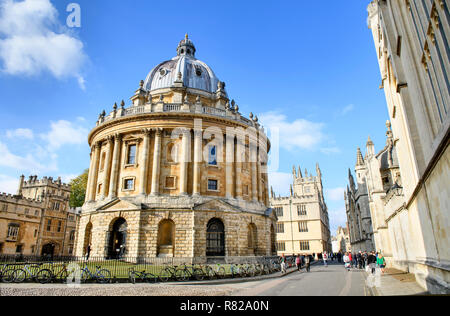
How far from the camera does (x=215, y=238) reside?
2756 cm

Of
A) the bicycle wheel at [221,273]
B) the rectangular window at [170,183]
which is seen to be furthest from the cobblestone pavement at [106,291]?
the rectangular window at [170,183]

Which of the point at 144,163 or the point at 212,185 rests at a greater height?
the point at 144,163

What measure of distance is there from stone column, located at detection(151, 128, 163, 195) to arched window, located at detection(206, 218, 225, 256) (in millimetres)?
6390

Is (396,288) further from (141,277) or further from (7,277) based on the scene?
(7,277)

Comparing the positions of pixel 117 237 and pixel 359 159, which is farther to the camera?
pixel 359 159

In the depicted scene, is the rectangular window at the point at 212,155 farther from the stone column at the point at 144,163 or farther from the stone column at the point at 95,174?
the stone column at the point at 95,174

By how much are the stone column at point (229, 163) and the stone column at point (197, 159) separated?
3276mm

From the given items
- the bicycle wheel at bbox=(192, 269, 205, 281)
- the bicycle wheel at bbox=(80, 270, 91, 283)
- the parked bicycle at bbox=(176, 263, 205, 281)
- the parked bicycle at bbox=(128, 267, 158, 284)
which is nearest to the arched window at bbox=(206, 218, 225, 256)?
the bicycle wheel at bbox=(192, 269, 205, 281)

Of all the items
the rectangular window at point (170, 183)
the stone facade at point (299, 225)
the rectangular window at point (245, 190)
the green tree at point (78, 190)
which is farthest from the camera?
the stone facade at point (299, 225)

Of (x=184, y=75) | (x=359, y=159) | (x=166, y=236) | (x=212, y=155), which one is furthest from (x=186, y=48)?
(x=359, y=159)

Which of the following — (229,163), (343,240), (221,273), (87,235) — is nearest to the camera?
(221,273)

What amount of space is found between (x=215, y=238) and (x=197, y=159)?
8.21 m

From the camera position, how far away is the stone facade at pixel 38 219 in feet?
141

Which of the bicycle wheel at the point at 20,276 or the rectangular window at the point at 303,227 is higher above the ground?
the rectangular window at the point at 303,227
